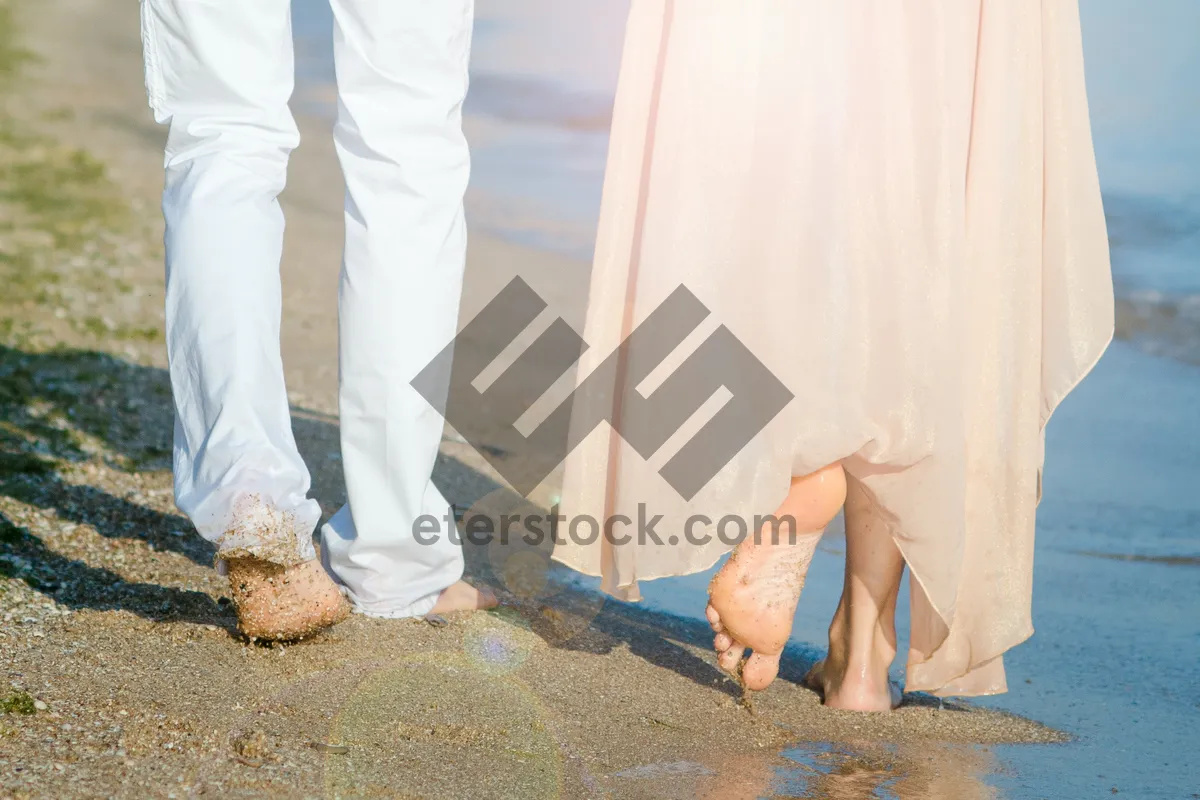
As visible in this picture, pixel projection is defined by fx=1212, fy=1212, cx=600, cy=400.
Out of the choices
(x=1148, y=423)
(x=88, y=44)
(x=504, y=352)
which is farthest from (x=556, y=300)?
(x=88, y=44)

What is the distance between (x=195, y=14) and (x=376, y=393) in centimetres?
63

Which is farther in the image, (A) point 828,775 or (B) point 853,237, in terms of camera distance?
(B) point 853,237

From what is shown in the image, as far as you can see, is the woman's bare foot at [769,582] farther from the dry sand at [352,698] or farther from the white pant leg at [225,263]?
the white pant leg at [225,263]

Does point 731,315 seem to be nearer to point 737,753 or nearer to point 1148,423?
point 737,753

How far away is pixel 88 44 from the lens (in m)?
11.5

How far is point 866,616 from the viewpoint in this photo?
2.05 meters

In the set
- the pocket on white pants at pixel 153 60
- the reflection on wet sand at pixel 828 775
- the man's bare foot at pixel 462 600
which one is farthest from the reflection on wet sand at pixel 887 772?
the pocket on white pants at pixel 153 60

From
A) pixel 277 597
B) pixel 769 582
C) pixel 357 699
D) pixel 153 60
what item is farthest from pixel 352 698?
pixel 153 60

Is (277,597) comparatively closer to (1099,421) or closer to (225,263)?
(225,263)

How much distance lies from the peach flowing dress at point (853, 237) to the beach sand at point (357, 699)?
0.24m

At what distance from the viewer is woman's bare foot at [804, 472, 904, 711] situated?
2029 mm

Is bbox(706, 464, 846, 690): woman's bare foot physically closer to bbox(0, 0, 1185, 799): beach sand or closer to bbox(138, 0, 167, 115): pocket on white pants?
bbox(0, 0, 1185, 799): beach sand

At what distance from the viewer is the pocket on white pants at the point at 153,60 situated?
182 centimetres

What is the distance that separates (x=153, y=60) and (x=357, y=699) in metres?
1.00
